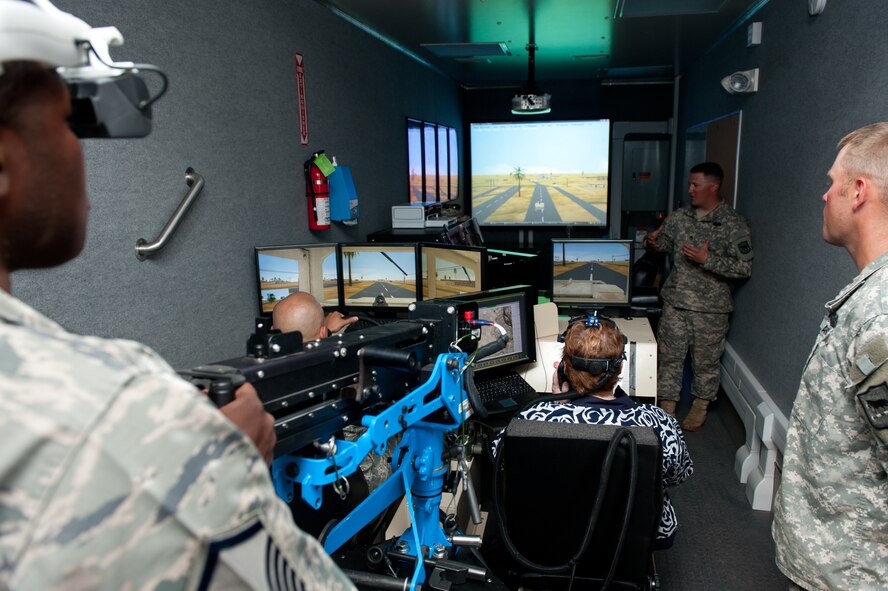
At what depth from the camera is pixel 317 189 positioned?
3291mm

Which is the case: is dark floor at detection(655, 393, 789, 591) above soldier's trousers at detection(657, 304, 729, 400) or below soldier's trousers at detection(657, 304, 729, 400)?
below

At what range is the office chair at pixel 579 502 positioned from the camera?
163 cm

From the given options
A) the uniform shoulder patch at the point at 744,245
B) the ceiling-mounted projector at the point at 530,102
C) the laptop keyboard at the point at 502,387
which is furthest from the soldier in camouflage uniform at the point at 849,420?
the ceiling-mounted projector at the point at 530,102

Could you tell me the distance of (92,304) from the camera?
195 centimetres

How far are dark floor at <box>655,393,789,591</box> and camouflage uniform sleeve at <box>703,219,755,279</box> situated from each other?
35.0 inches

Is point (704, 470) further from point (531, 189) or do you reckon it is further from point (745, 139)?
point (531, 189)

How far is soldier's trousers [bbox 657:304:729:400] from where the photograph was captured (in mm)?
3945

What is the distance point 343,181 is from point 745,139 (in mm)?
2451

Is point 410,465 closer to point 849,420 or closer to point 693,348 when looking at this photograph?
point 849,420

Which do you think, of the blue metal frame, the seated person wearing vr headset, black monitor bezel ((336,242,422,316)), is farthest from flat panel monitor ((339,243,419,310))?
the blue metal frame

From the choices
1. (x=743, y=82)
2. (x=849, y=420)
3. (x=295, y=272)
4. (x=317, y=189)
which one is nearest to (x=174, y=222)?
(x=295, y=272)

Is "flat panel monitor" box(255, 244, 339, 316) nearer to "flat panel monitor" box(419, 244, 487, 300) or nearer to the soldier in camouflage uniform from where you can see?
"flat panel monitor" box(419, 244, 487, 300)

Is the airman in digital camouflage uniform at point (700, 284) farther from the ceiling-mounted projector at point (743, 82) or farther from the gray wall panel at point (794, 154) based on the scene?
the ceiling-mounted projector at point (743, 82)

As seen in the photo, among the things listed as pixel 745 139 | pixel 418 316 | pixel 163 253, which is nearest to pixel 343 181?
pixel 163 253
